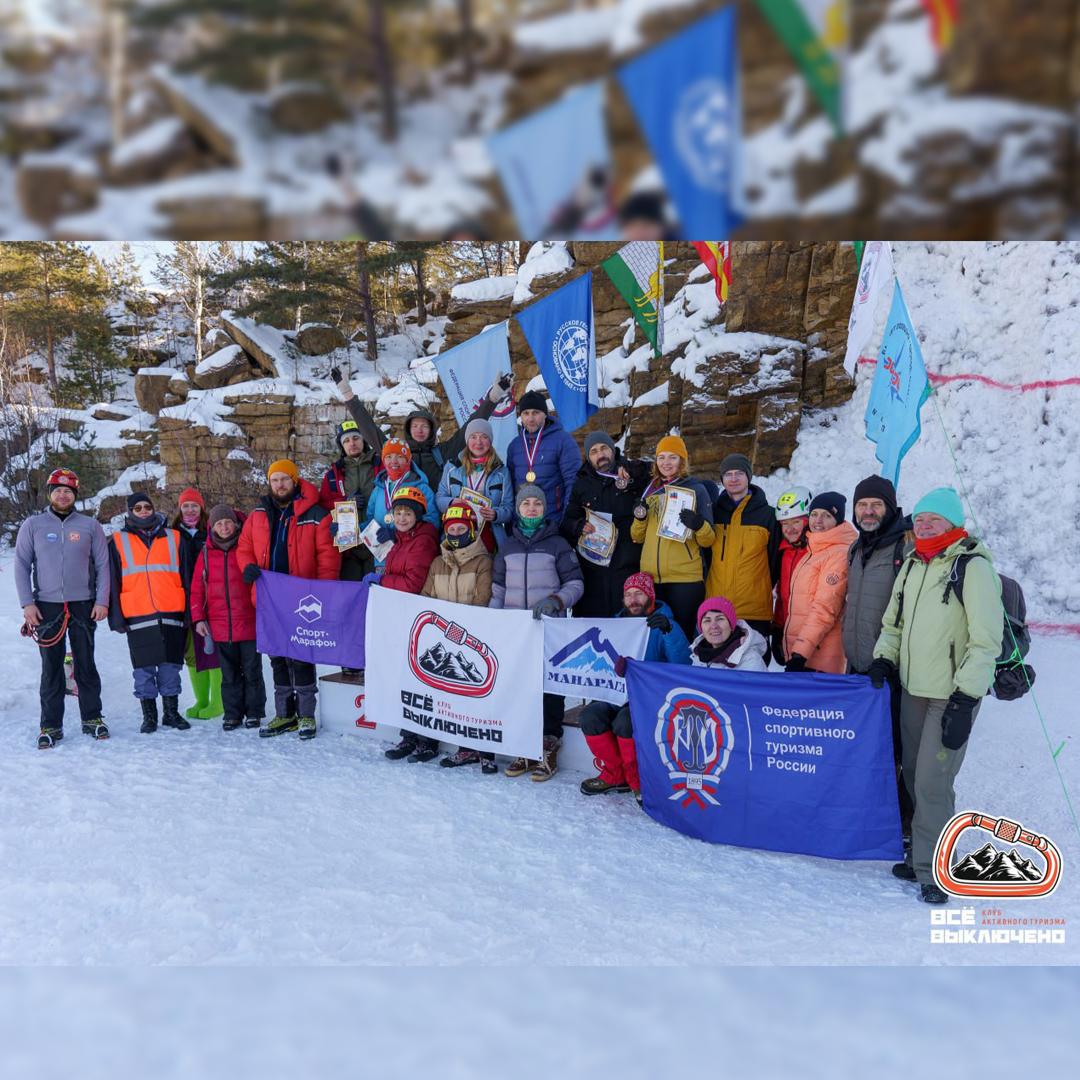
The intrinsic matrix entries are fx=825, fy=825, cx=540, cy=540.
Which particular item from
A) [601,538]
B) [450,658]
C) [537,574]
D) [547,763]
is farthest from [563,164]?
[547,763]

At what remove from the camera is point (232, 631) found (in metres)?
6.35

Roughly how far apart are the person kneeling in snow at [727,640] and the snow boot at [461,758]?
1892 mm

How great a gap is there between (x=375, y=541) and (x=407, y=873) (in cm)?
262

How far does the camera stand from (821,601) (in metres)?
4.75

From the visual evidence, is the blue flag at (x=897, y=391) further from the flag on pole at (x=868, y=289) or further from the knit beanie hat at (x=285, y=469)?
the knit beanie hat at (x=285, y=469)

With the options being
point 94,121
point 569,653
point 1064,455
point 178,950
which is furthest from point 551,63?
point 1064,455

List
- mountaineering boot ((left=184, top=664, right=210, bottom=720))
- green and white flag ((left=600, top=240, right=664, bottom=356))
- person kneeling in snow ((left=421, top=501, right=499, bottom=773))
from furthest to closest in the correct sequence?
green and white flag ((left=600, top=240, right=664, bottom=356)) → mountaineering boot ((left=184, top=664, right=210, bottom=720)) → person kneeling in snow ((left=421, top=501, right=499, bottom=773))

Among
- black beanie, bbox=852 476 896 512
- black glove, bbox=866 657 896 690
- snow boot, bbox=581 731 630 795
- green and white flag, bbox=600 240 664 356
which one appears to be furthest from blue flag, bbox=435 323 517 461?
black glove, bbox=866 657 896 690

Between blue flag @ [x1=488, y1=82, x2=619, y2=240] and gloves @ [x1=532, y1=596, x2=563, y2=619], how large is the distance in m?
3.66

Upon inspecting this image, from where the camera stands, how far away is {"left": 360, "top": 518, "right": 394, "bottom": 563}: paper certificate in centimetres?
612

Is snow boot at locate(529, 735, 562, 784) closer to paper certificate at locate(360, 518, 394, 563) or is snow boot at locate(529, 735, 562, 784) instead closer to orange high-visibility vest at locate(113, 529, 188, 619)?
paper certificate at locate(360, 518, 394, 563)

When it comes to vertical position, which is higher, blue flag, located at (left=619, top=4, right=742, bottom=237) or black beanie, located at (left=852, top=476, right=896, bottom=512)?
blue flag, located at (left=619, top=4, right=742, bottom=237)

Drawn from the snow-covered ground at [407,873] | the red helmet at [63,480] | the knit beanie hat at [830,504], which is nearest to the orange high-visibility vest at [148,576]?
the red helmet at [63,480]

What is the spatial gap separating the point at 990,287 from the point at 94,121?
13893mm
